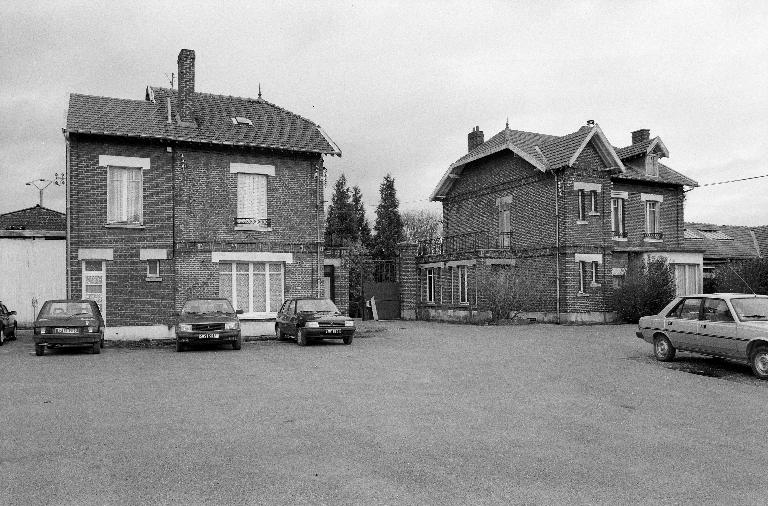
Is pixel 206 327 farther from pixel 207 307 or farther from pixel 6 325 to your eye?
pixel 6 325

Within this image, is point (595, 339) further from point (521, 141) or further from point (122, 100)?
point (122, 100)

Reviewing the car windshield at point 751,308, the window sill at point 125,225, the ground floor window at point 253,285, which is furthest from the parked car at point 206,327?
the car windshield at point 751,308

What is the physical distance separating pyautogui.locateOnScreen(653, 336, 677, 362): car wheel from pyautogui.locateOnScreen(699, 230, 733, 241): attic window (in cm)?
3006

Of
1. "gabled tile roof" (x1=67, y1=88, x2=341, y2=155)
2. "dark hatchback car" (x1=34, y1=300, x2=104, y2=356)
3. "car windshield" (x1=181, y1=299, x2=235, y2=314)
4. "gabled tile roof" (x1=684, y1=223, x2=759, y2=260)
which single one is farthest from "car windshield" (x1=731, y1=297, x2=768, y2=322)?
"gabled tile roof" (x1=684, y1=223, x2=759, y2=260)

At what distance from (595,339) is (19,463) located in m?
17.2

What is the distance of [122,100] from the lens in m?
23.5

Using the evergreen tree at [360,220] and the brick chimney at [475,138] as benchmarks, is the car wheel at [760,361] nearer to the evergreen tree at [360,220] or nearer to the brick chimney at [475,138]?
the brick chimney at [475,138]

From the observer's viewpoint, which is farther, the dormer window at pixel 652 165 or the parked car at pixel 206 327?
the dormer window at pixel 652 165

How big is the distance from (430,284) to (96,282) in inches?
685

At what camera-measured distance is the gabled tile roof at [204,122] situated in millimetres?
21281

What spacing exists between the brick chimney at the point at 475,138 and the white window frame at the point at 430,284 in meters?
6.87

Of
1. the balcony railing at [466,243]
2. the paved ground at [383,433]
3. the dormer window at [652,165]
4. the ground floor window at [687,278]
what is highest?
the dormer window at [652,165]

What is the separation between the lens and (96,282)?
21.2 m

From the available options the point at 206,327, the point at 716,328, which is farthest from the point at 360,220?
the point at 716,328
